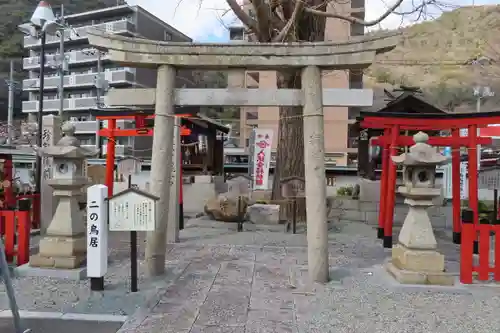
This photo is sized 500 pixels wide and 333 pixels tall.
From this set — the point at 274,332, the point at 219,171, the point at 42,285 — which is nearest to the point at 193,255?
the point at 42,285

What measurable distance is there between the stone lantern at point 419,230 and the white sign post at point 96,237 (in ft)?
14.4

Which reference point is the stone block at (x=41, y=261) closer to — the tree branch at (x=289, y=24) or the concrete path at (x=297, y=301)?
the concrete path at (x=297, y=301)

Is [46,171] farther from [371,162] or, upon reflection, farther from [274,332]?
[371,162]

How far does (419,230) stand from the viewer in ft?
20.4

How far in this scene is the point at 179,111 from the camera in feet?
42.5

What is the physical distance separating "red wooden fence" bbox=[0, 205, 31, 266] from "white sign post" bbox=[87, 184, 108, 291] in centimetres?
179

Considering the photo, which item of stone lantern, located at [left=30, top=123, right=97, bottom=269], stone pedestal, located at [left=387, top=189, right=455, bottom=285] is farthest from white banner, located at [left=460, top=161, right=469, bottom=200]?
stone lantern, located at [left=30, top=123, right=97, bottom=269]

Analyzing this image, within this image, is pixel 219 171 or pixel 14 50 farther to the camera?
pixel 14 50

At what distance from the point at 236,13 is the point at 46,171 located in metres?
6.47

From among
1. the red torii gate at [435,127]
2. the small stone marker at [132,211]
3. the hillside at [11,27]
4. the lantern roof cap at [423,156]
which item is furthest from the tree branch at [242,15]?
the hillside at [11,27]

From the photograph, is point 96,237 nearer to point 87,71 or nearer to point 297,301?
point 297,301

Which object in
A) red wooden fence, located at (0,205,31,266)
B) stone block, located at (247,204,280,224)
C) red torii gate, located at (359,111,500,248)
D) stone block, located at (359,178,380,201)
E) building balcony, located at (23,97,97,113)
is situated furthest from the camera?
building balcony, located at (23,97,97,113)

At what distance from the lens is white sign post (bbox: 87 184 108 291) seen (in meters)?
5.57

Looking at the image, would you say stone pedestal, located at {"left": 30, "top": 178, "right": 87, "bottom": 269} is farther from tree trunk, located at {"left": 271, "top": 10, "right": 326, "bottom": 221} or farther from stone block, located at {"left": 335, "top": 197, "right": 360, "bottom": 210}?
stone block, located at {"left": 335, "top": 197, "right": 360, "bottom": 210}
